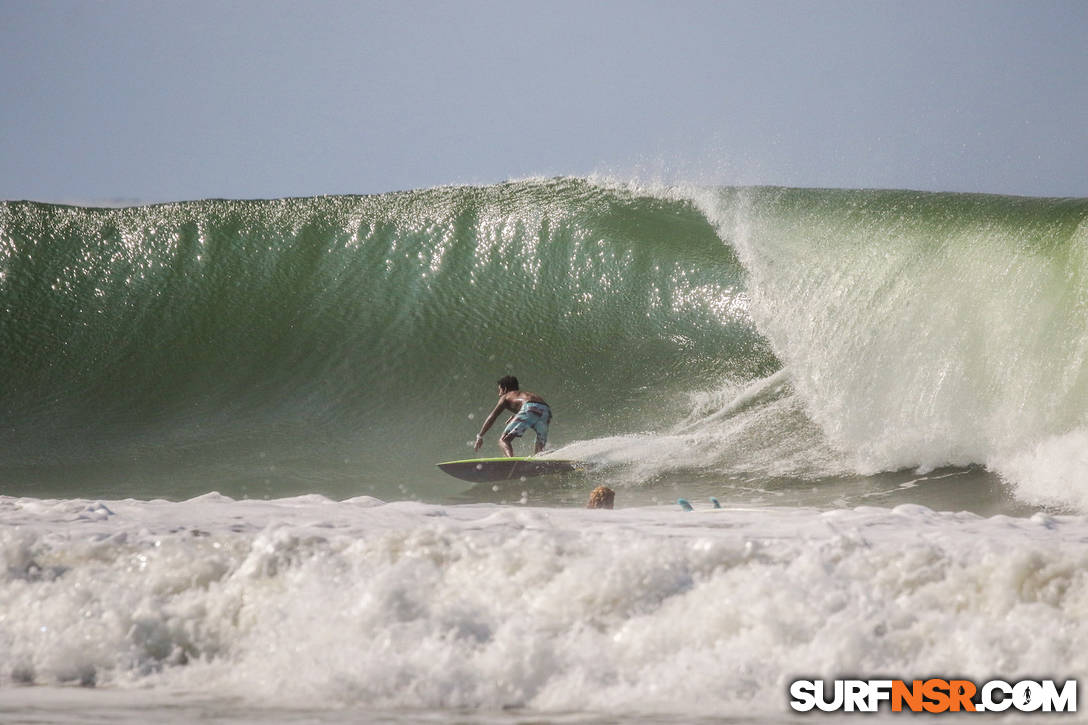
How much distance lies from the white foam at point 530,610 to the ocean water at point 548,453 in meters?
0.01

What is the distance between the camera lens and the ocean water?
2445mm

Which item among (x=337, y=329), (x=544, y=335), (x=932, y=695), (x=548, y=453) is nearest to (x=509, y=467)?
(x=548, y=453)

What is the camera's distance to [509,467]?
752 cm

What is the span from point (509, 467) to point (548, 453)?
32.7 inches

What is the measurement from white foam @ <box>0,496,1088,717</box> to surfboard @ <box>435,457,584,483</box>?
168 inches

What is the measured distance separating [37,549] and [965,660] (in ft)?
8.49

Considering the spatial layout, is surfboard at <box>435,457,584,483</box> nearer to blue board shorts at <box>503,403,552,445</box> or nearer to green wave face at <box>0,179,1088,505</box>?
green wave face at <box>0,179,1088,505</box>

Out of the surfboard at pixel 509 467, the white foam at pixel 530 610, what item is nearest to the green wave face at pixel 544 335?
the surfboard at pixel 509 467

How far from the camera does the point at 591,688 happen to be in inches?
92.0

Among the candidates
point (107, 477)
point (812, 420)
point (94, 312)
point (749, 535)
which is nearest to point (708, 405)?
point (812, 420)

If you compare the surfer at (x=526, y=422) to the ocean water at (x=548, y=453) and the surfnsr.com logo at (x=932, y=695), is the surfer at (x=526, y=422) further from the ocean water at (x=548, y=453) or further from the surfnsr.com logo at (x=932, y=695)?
the surfnsr.com logo at (x=932, y=695)

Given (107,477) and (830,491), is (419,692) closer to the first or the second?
(830,491)

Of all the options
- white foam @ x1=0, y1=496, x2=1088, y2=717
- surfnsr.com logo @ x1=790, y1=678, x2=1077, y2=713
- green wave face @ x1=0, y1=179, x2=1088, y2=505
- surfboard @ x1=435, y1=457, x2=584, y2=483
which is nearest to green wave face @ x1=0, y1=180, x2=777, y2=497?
green wave face @ x1=0, y1=179, x2=1088, y2=505

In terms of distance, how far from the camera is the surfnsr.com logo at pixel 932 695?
2195 millimetres
